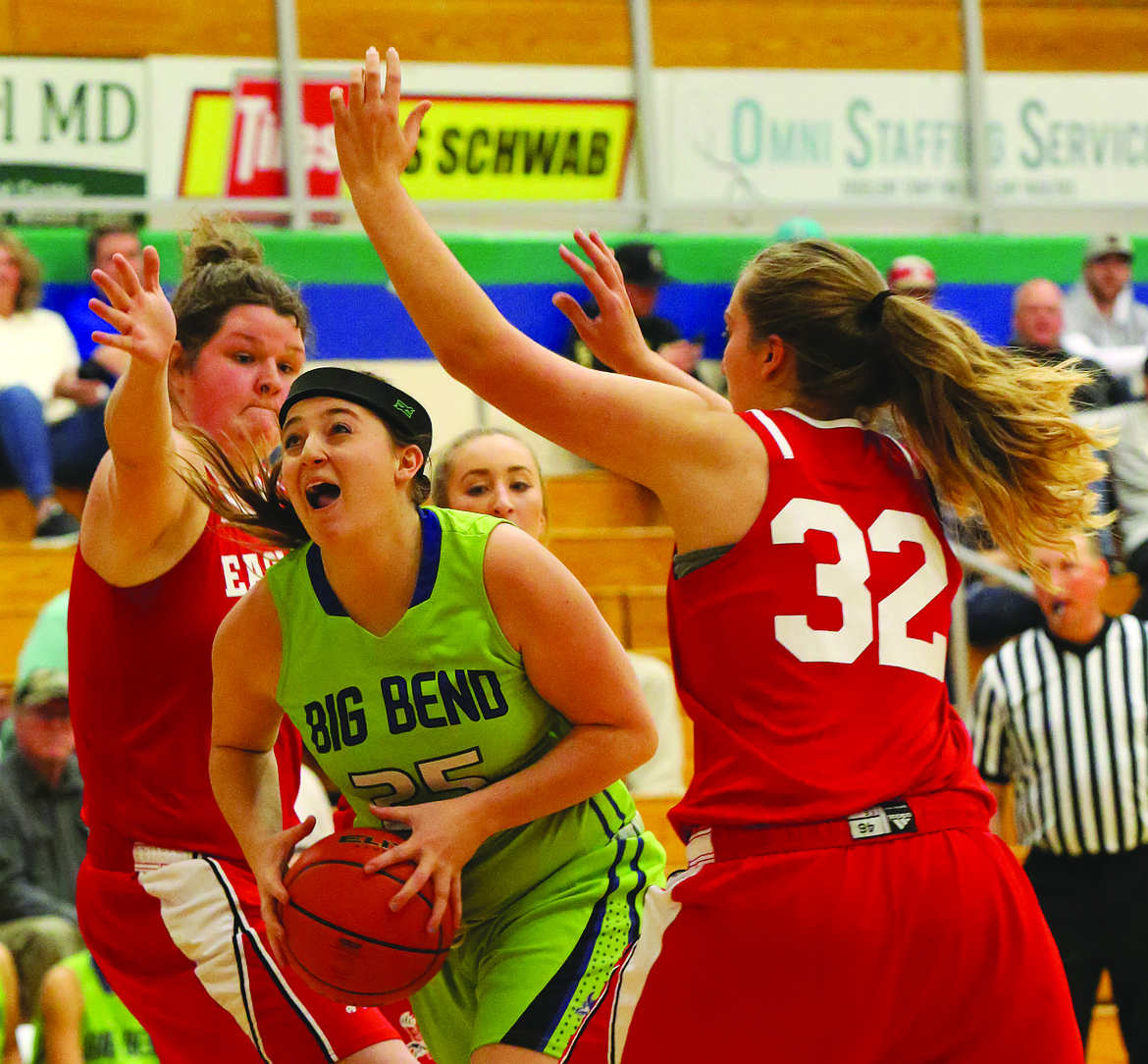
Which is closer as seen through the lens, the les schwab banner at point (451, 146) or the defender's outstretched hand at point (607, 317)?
the defender's outstretched hand at point (607, 317)

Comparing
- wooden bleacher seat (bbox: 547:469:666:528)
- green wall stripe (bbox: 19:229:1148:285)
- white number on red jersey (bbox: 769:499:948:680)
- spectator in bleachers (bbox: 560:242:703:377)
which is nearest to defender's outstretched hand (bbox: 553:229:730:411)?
white number on red jersey (bbox: 769:499:948:680)

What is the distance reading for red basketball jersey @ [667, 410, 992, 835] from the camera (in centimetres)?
255

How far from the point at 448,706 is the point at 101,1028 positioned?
2656mm

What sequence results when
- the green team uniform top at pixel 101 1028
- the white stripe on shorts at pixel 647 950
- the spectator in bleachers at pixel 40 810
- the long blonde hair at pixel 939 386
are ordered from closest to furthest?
the white stripe on shorts at pixel 647 950 → the long blonde hair at pixel 939 386 → the green team uniform top at pixel 101 1028 → the spectator in bleachers at pixel 40 810

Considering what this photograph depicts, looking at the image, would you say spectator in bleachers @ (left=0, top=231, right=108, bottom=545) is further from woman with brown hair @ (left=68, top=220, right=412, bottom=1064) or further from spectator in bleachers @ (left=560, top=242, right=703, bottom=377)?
woman with brown hair @ (left=68, top=220, right=412, bottom=1064)

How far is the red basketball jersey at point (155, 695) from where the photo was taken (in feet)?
10.4

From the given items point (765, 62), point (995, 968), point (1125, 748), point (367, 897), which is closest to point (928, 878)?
point (995, 968)

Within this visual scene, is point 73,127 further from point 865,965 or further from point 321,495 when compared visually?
point 865,965

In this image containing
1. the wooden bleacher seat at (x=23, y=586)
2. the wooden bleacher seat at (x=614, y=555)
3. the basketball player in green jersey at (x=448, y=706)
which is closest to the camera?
the basketball player in green jersey at (x=448, y=706)

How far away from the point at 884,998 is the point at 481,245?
25.4ft

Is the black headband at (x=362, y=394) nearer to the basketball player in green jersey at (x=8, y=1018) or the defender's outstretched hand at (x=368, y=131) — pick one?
the defender's outstretched hand at (x=368, y=131)

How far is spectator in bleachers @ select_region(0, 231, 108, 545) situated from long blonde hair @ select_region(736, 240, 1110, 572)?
208 inches

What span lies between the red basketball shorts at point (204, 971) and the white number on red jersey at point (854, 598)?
119 cm

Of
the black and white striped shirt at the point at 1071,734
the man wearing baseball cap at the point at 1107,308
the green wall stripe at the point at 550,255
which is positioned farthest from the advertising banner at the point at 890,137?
the black and white striped shirt at the point at 1071,734
